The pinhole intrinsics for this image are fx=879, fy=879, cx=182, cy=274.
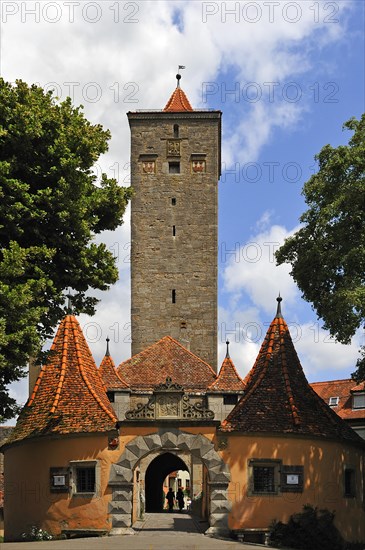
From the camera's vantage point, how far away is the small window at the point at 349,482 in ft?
80.3

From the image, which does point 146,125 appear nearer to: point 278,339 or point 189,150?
point 189,150

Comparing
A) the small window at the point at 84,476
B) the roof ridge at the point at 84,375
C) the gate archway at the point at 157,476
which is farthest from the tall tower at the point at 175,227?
the small window at the point at 84,476

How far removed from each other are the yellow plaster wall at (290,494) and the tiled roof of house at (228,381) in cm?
1226

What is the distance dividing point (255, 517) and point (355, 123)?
37.6ft

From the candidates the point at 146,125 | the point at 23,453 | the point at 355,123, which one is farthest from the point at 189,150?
the point at 23,453

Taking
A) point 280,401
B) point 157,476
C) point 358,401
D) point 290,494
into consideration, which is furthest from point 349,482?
point 358,401

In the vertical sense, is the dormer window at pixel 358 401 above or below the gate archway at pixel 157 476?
above

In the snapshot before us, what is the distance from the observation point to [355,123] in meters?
25.5

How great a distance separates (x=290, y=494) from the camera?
23094mm

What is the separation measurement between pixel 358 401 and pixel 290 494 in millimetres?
24653

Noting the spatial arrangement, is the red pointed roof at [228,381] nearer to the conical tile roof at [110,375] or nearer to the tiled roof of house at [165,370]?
the tiled roof of house at [165,370]

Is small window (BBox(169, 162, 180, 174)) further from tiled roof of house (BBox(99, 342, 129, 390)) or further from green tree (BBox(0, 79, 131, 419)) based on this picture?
green tree (BBox(0, 79, 131, 419))

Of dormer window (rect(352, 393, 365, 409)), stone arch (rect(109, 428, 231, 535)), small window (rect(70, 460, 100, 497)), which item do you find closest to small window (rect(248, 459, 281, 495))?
stone arch (rect(109, 428, 231, 535))

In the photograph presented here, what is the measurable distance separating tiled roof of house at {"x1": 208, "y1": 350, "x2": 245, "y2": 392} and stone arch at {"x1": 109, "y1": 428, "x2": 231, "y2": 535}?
42.6 feet
